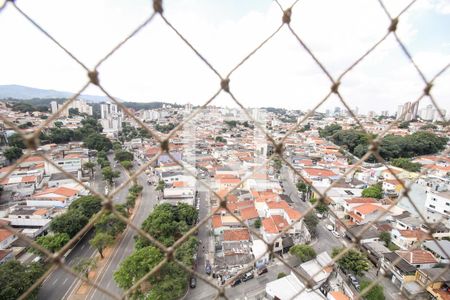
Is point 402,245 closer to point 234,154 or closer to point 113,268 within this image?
point 113,268

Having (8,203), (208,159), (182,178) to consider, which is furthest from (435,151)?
(8,203)

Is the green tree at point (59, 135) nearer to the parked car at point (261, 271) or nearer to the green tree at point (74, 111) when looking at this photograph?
the green tree at point (74, 111)

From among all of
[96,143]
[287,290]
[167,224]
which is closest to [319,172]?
[287,290]

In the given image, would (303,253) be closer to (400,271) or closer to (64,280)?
(400,271)

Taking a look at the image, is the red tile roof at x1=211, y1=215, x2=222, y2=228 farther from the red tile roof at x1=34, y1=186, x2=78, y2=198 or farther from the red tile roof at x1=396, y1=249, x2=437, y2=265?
the red tile roof at x1=34, y1=186, x2=78, y2=198

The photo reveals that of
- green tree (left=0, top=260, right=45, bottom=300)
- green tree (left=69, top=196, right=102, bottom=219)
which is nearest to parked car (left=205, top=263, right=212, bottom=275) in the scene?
green tree (left=0, top=260, right=45, bottom=300)

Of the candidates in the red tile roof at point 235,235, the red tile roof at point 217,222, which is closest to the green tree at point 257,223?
the red tile roof at point 235,235
